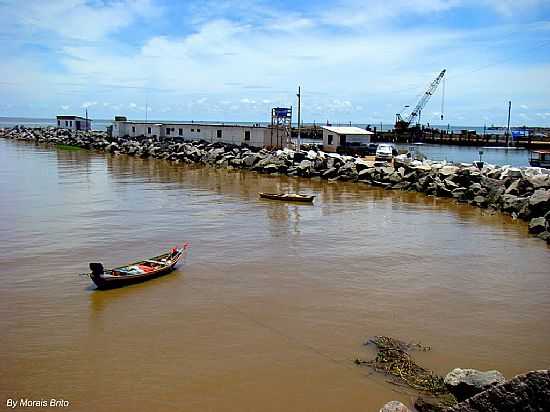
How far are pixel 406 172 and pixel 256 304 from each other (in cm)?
2584

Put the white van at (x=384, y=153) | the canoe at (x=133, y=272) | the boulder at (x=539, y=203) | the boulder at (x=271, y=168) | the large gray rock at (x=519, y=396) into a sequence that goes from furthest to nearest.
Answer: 1. the white van at (x=384, y=153)
2. the boulder at (x=271, y=168)
3. the boulder at (x=539, y=203)
4. the canoe at (x=133, y=272)
5. the large gray rock at (x=519, y=396)

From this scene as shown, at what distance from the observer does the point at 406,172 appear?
120 feet

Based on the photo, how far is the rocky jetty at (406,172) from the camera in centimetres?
2666

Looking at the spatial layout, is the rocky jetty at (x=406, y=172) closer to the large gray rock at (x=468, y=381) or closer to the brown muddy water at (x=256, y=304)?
the brown muddy water at (x=256, y=304)

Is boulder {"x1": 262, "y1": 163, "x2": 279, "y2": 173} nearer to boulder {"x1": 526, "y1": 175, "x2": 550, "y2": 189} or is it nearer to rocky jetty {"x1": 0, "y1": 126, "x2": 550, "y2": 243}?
rocky jetty {"x1": 0, "y1": 126, "x2": 550, "y2": 243}

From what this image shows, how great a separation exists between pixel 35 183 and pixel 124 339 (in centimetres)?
2716

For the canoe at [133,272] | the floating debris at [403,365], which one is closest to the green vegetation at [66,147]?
the canoe at [133,272]

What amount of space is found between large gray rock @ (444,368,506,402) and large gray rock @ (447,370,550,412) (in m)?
2.63

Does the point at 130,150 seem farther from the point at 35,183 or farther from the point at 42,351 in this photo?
the point at 42,351

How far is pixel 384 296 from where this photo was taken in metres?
13.9

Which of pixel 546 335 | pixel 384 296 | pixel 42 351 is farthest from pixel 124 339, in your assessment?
pixel 546 335

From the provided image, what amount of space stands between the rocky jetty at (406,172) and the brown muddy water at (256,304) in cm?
174

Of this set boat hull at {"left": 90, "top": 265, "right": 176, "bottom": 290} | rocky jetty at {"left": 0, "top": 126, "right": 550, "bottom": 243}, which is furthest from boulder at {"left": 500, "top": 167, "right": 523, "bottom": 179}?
boat hull at {"left": 90, "top": 265, "right": 176, "bottom": 290}

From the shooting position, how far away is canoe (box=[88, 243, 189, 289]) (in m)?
13.7
